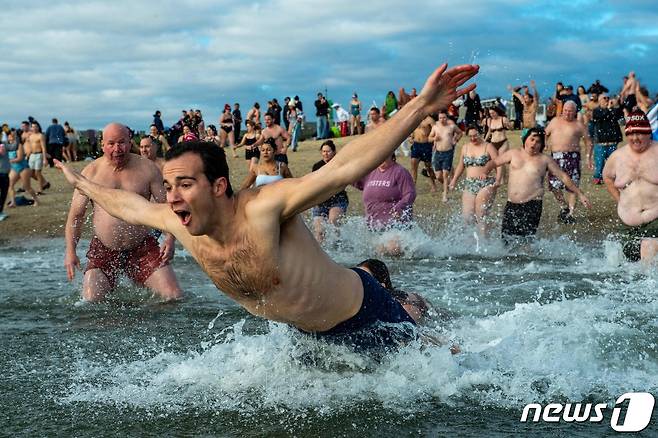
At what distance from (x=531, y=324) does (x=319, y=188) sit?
3.05 m

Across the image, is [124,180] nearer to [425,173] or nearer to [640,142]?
[640,142]

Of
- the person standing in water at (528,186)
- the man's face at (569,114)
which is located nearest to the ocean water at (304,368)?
the person standing in water at (528,186)

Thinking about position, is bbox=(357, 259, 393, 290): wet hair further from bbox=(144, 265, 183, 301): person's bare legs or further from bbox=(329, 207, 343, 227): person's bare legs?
bbox=(329, 207, 343, 227): person's bare legs

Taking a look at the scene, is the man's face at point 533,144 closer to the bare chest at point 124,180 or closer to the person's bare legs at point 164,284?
the person's bare legs at point 164,284

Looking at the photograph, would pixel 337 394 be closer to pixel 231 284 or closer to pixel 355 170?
pixel 231 284

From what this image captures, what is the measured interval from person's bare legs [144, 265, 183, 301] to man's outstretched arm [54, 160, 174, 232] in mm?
2126

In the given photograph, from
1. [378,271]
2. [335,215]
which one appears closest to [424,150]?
[335,215]

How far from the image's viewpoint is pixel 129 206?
4.80 meters

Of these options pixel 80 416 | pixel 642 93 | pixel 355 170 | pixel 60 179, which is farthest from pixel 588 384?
pixel 60 179

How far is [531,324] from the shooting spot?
6.24 metres

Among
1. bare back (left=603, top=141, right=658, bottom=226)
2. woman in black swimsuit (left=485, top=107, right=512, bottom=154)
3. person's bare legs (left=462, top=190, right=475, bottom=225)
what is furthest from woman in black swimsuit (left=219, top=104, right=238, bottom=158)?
bare back (left=603, top=141, right=658, bottom=226)

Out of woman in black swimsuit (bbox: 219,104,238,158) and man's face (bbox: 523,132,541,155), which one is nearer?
man's face (bbox: 523,132,541,155)

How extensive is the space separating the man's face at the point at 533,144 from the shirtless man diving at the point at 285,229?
21.9ft

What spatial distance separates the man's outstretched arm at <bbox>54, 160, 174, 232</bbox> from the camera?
457 cm
